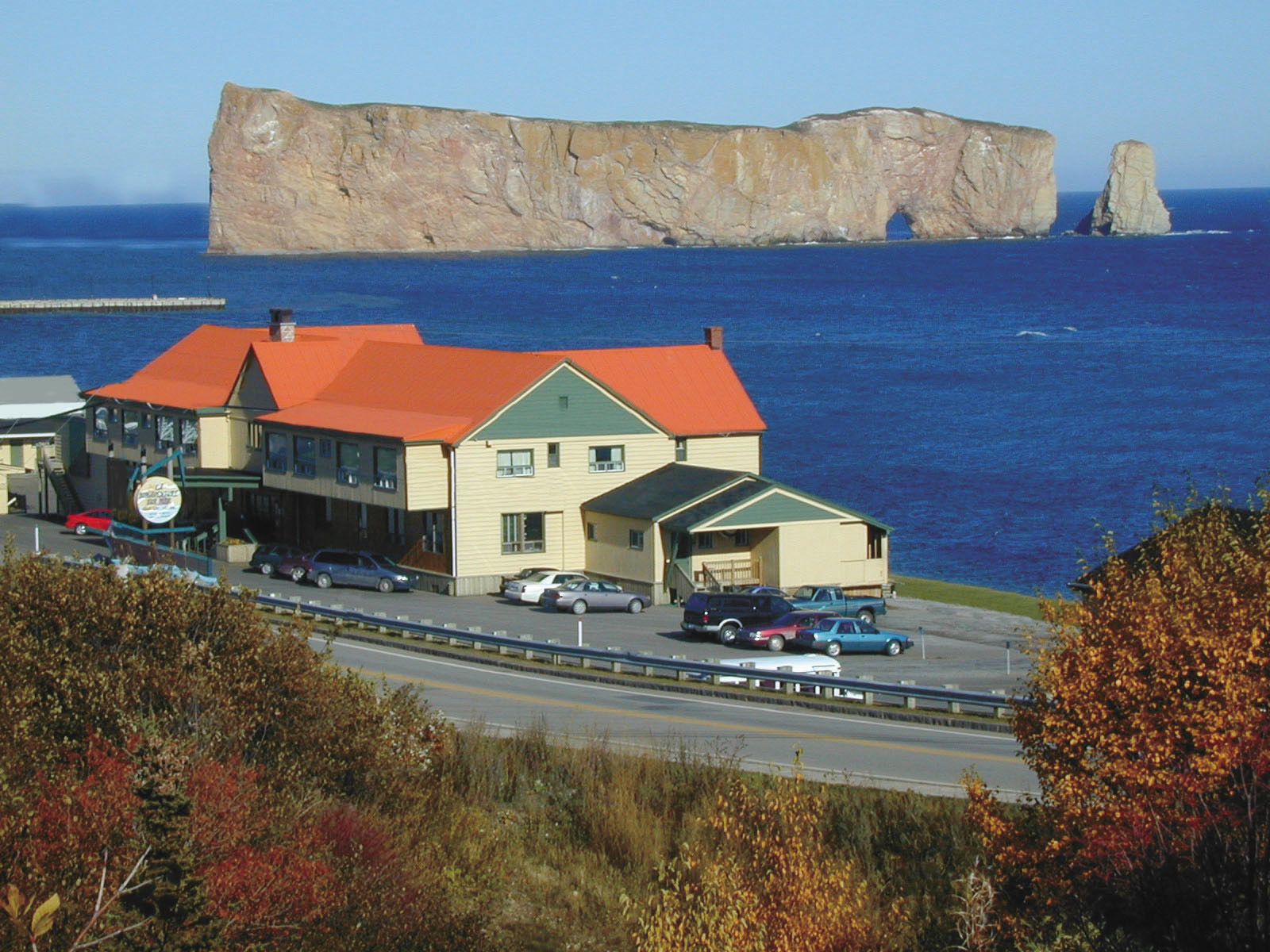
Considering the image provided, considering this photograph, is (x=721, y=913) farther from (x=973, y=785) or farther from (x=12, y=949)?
(x=12, y=949)

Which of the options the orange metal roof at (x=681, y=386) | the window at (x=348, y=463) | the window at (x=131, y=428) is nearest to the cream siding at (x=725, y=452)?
the orange metal roof at (x=681, y=386)

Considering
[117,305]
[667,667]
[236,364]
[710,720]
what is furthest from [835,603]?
[117,305]

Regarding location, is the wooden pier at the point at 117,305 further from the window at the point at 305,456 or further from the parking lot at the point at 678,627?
the parking lot at the point at 678,627

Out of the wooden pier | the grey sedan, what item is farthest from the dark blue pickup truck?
the wooden pier

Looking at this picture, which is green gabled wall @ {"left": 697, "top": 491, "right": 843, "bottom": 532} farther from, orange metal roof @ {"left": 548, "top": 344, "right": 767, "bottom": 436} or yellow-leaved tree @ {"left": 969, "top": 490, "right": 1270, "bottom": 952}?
yellow-leaved tree @ {"left": 969, "top": 490, "right": 1270, "bottom": 952}

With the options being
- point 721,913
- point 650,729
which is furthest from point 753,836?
point 650,729

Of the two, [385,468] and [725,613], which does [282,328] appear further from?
[725,613]
